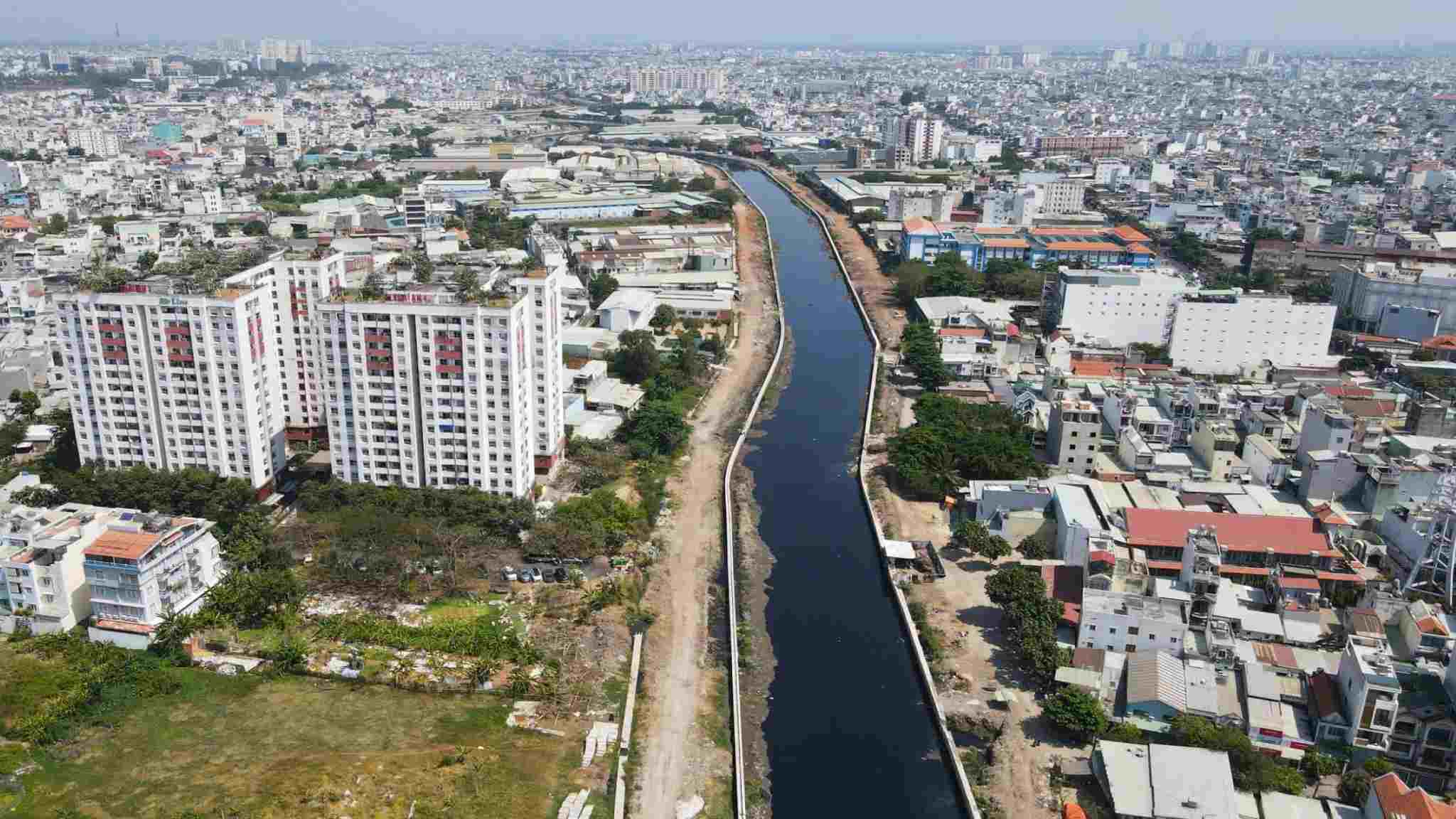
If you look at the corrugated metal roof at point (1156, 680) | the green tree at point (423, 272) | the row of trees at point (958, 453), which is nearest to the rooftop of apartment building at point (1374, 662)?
the corrugated metal roof at point (1156, 680)

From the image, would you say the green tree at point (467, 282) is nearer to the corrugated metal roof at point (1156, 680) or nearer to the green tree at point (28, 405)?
the green tree at point (28, 405)

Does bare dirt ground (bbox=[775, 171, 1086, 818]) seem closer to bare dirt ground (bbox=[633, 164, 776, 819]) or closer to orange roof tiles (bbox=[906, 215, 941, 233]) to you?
bare dirt ground (bbox=[633, 164, 776, 819])

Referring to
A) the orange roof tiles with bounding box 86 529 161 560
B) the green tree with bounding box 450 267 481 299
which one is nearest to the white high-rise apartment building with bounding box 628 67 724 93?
the green tree with bounding box 450 267 481 299

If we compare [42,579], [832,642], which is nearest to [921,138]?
[832,642]

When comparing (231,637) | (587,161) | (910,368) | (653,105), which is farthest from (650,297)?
(653,105)

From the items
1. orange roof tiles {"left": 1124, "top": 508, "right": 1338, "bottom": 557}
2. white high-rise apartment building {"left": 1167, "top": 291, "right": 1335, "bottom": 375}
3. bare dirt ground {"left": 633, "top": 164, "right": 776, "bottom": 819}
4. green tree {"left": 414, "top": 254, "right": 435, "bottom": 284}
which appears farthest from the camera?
white high-rise apartment building {"left": 1167, "top": 291, "right": 1335, "bottom": 375}

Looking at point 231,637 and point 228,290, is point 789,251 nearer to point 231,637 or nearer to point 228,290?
point 228,290
